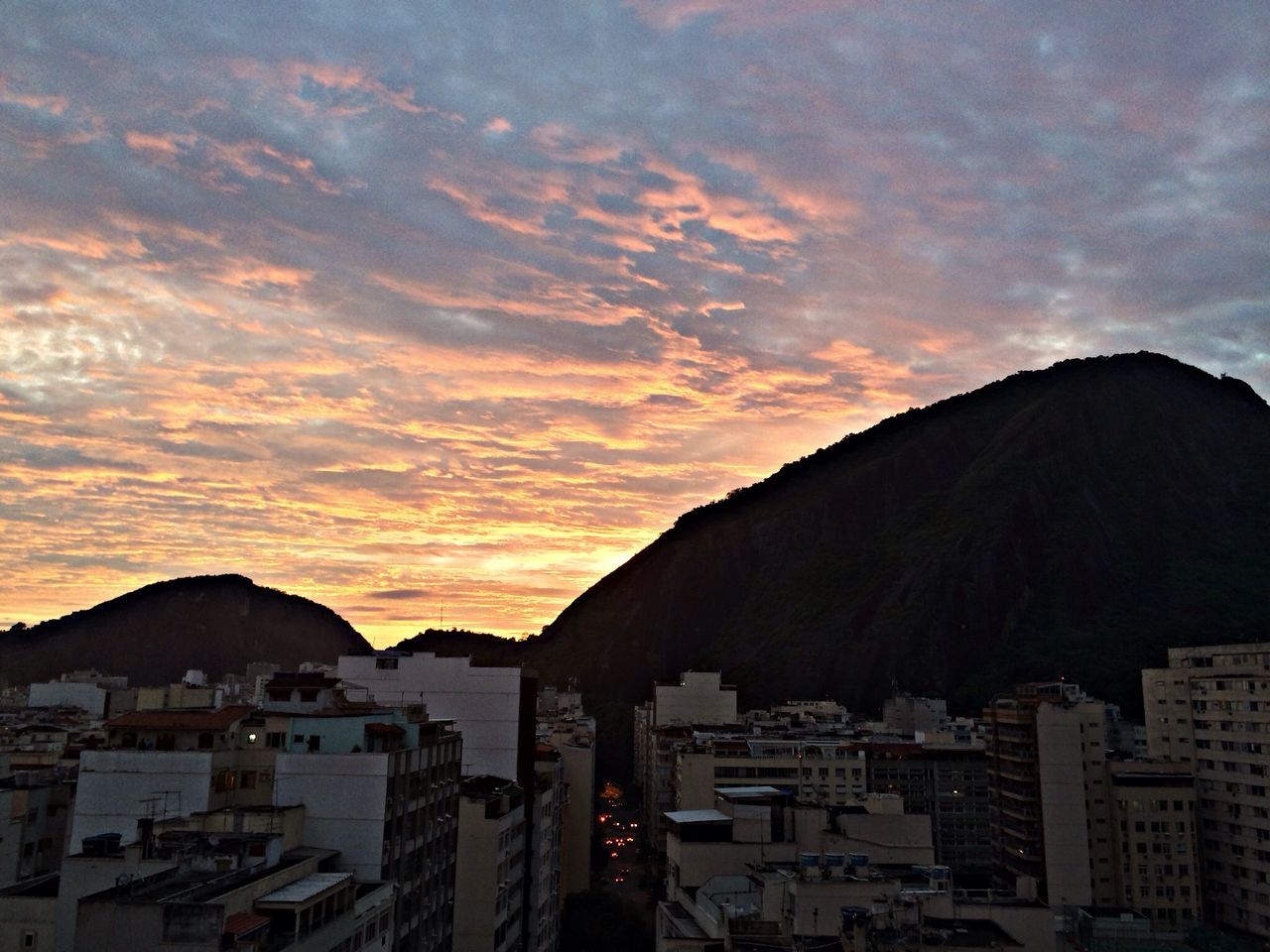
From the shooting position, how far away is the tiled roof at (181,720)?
54750 mm

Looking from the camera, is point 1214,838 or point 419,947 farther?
point 1214,838

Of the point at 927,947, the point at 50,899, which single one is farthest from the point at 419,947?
the point at 927,947

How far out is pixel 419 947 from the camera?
56.9m

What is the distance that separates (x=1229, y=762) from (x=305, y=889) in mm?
92715

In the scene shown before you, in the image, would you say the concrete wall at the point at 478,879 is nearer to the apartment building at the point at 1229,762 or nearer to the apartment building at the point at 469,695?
the apartment building at the point at 469,695

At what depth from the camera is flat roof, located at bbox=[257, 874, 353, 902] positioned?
37.0 m

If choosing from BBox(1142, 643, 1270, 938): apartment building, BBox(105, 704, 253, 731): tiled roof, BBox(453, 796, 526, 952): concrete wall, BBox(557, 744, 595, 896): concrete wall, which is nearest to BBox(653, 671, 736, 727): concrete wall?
BBox(557, 744, 595, 896): concrete wall

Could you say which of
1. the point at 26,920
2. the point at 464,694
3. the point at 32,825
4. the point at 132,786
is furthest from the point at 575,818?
the point at 26,920

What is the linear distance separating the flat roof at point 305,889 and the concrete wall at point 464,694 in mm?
51908

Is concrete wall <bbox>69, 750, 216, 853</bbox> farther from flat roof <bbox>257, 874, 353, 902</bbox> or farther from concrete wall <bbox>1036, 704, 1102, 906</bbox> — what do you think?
concrete wall <bbox>1036, 704, 1102, 906</bbox>

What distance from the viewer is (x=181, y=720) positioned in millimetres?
55406

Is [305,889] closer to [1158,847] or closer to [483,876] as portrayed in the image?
[483,876]

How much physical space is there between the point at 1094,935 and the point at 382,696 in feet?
209

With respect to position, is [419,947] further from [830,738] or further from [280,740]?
[830,738]
